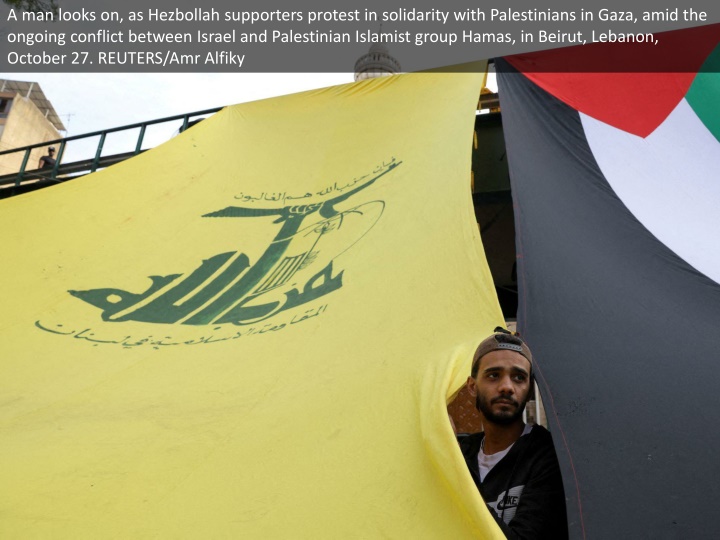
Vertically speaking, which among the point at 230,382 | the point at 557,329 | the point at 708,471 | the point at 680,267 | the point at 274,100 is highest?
the point at 274,100

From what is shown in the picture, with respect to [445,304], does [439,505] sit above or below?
below

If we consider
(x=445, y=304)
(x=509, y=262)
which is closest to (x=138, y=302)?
(x=445, y=304)

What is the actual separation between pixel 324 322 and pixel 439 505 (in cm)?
130

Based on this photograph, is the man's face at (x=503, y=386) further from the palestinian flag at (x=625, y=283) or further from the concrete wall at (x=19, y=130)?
the concrete wall at (x=19, y=130)

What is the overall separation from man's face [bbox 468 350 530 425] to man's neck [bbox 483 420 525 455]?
0.03 metres

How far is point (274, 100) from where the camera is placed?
659cm

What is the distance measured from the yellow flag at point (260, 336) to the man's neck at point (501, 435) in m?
0.23

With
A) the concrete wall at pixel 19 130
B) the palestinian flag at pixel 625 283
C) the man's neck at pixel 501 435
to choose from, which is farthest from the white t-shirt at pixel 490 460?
the concrete wall at pixel 19 130

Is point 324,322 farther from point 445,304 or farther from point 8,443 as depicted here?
point 8,443

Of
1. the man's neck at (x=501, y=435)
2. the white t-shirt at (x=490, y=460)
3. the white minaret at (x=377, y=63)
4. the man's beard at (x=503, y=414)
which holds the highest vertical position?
the white minaret at (x=377, y=63)

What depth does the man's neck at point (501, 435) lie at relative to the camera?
7.35 ft

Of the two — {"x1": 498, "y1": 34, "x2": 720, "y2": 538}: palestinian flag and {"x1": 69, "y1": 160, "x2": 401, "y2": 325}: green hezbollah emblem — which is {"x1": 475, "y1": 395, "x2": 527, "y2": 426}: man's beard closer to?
{"x1": 498, "y1": 34, "x2": 720, "y2": 538}: palestinian flag

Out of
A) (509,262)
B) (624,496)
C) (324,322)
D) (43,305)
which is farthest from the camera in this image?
(509,262)

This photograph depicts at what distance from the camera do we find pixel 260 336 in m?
3.12
